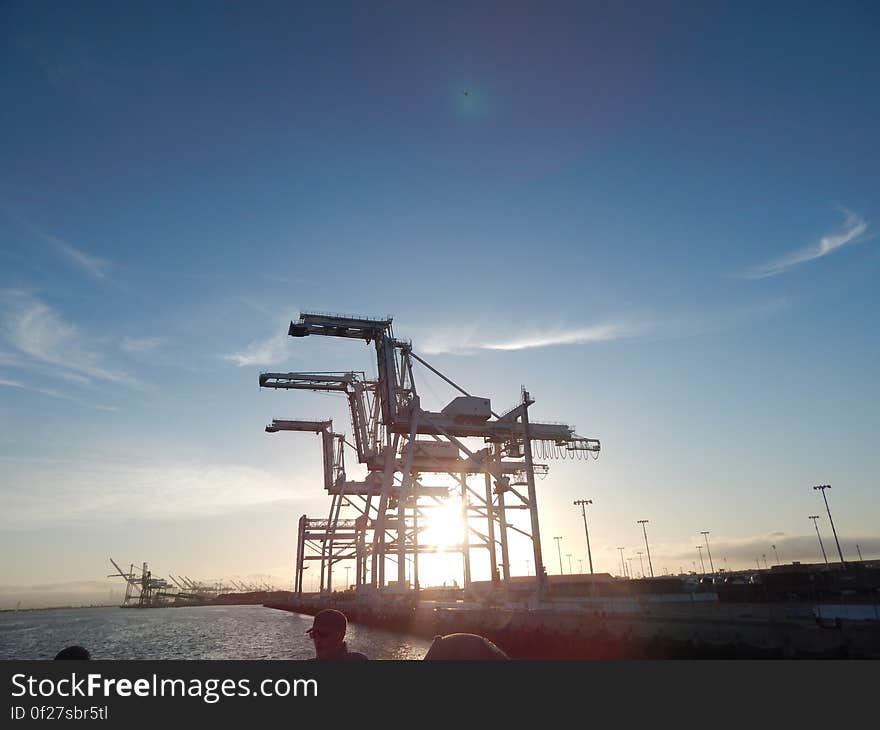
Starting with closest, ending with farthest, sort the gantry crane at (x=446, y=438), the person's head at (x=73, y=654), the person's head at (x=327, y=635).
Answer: the person's head at (x=327, y=635) < the person's head at (x=73, y=654) < the gantry crane at (x=446, y=438)

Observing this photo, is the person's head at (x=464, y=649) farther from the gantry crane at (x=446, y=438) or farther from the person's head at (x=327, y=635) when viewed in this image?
the gantry crane at (x=446, y=438)

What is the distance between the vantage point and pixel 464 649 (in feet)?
11.2

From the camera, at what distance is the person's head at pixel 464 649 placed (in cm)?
333

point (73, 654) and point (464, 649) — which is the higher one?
point (464, 649)

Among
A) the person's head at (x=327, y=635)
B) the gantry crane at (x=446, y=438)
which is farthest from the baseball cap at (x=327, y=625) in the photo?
the gantry crane at (x=446, y=438)

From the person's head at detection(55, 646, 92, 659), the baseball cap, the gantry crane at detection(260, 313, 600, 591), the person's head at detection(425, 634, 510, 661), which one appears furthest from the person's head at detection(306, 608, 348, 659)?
the gantry crane at detection(260, 313, 600, 591)

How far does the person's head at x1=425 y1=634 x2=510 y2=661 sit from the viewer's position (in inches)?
131

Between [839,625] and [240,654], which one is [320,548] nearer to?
[240,654]

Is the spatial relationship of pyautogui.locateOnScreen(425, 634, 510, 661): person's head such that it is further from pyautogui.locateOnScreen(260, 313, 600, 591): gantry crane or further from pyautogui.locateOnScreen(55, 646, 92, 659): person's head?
pyautogui.locateOnScreen(260, 313, 600, 591): gantry crane

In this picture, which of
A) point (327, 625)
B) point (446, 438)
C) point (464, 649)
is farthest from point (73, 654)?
point (446, 438)

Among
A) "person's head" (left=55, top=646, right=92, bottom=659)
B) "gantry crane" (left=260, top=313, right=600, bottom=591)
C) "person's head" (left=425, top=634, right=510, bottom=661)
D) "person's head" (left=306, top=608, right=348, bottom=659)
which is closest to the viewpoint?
"person's head" (left=425, top=634, right=510, bottom=661)

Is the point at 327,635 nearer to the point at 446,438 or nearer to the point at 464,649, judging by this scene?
the point at 464,649

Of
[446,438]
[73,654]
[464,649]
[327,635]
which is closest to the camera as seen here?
[464,649]

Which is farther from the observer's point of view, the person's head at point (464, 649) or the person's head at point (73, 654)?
the person's head at point (73, 654)
